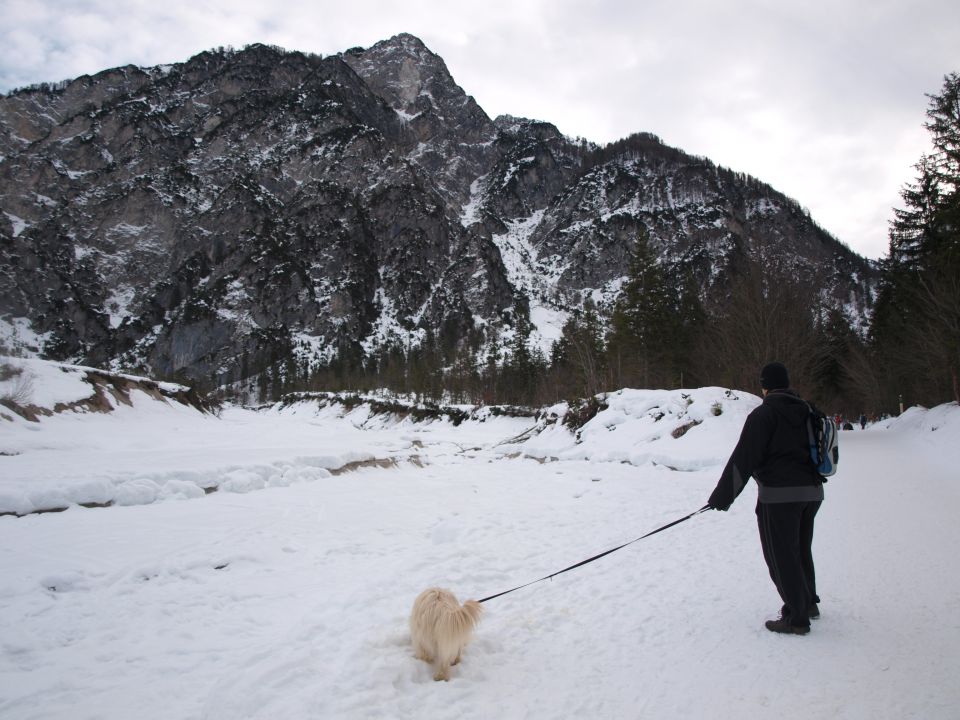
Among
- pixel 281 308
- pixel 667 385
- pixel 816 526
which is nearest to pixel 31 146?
pixel 281 308

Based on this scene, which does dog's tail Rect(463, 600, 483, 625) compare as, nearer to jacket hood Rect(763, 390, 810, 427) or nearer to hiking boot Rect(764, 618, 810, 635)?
hiking boot Rect(764, 618, 810, 635)

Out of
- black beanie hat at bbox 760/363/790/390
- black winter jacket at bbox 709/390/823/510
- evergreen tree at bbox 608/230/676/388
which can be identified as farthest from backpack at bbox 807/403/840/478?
evergreen tree at bbox 608/230/676/388

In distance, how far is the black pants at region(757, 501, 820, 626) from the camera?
A: 3322mm

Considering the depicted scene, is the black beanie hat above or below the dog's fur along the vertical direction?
above

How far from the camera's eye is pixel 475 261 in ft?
517

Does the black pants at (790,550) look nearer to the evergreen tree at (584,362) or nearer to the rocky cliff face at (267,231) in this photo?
the evergreen tree at (584,362)

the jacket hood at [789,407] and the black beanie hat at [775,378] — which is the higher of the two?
the black beanie hat at [775,378]

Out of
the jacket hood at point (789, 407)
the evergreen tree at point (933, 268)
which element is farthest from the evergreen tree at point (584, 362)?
the jacket hood at point (789, 407)

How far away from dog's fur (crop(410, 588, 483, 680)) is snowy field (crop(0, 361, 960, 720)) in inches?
4.2

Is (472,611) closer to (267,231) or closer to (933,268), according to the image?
(933,268)

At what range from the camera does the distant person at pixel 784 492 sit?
3.34 meters

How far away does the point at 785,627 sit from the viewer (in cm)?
333

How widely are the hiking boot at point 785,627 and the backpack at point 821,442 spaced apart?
1099 millimetres

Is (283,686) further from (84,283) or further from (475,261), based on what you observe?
(84,283)
